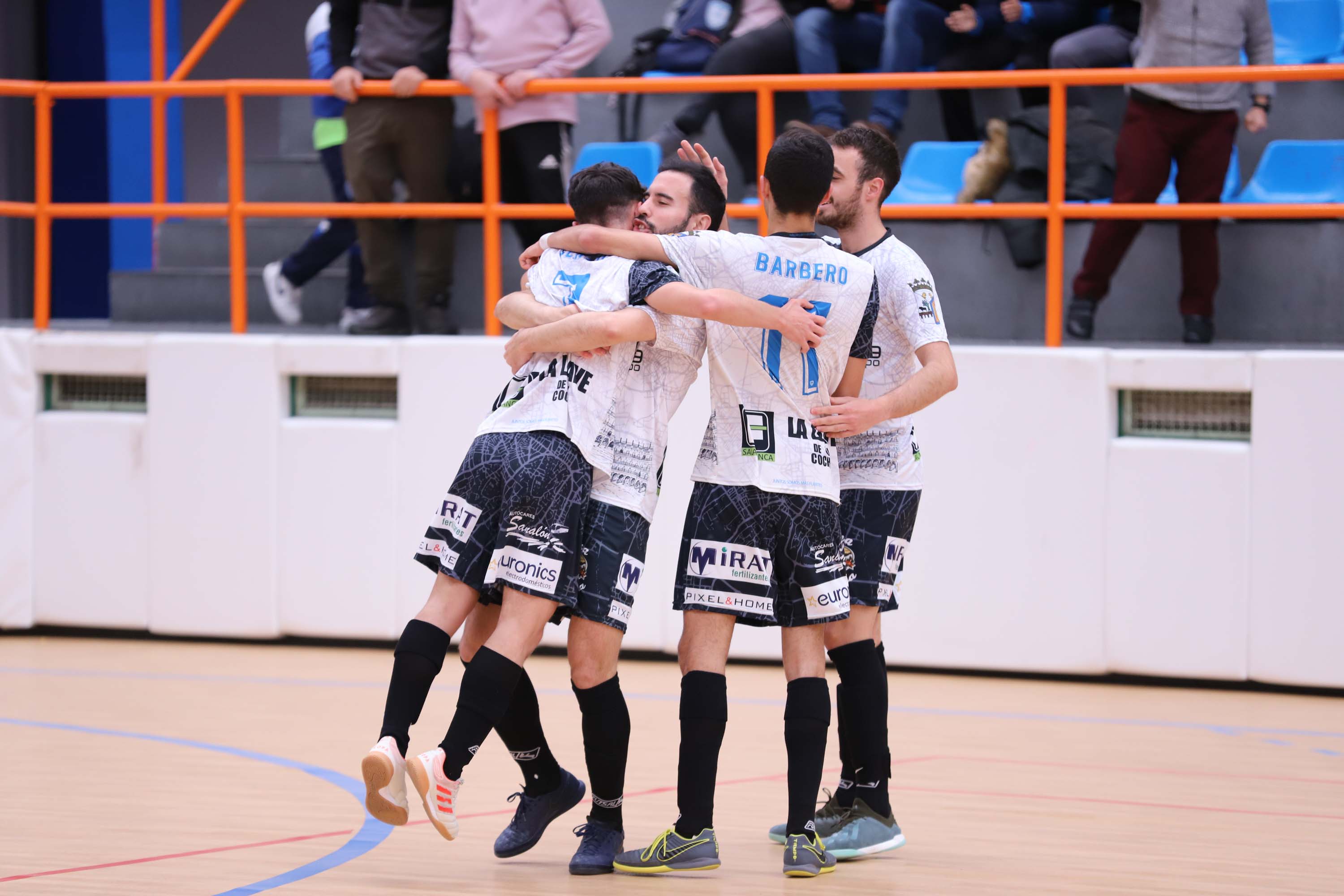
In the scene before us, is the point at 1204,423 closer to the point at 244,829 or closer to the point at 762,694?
the point at 762,694

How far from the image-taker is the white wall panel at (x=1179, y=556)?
7.10 m

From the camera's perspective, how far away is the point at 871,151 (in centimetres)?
457

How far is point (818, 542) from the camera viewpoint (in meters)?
4.19

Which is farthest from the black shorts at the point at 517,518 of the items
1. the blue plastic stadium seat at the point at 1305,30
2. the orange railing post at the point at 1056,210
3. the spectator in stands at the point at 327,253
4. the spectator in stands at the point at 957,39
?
the blue plastic stadium seat at the point at 1305,30

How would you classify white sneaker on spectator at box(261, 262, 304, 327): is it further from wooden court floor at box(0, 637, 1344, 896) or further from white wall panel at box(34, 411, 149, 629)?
wooden court floor at box(0, 637, 1344, 896)

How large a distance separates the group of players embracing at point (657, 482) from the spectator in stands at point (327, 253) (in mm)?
4188

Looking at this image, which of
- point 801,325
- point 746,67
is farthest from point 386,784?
point 746,67

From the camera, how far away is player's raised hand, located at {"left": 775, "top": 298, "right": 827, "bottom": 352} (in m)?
4.04

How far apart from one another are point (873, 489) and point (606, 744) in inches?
43.7

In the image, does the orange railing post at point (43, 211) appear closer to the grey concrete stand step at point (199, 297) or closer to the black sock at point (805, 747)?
the grey concrete stand step at point (199, 297)

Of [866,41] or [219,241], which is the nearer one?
[866,41]

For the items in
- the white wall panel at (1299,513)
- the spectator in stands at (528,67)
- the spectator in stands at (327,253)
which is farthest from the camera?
the spectator in stands at (327,253)

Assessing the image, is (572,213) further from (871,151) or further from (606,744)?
(606,744)

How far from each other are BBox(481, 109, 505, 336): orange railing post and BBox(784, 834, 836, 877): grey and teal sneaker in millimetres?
4108
